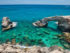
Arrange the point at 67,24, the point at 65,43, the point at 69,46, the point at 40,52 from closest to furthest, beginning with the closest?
the point at 40,52, the point at 69,46, the point at 65,43, the point at 67,24

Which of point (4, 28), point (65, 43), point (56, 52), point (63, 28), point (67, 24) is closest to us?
point (56, 52)

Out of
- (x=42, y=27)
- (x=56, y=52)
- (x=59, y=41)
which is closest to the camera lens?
(x=56, y=52)

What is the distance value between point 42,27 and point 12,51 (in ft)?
71.3

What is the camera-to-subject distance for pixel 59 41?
2114 centimetres

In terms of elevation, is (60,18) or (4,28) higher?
(60,18)

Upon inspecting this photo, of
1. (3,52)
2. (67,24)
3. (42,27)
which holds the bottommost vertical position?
(42,27)

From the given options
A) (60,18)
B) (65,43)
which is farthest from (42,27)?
(65,43)

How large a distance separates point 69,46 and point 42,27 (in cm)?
1436

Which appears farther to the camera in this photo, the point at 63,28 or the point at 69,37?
the point at 63,28

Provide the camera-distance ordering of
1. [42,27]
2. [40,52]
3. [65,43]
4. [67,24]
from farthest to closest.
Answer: [42,27] < [67,24] < [65,43] < [40,52]

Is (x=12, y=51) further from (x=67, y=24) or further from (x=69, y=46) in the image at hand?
A: (x=67, y=24)

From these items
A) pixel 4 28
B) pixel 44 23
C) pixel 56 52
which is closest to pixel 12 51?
pixel 56 52

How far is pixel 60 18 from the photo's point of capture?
2822cm

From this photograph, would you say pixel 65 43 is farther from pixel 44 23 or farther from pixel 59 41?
pixel 44 23
